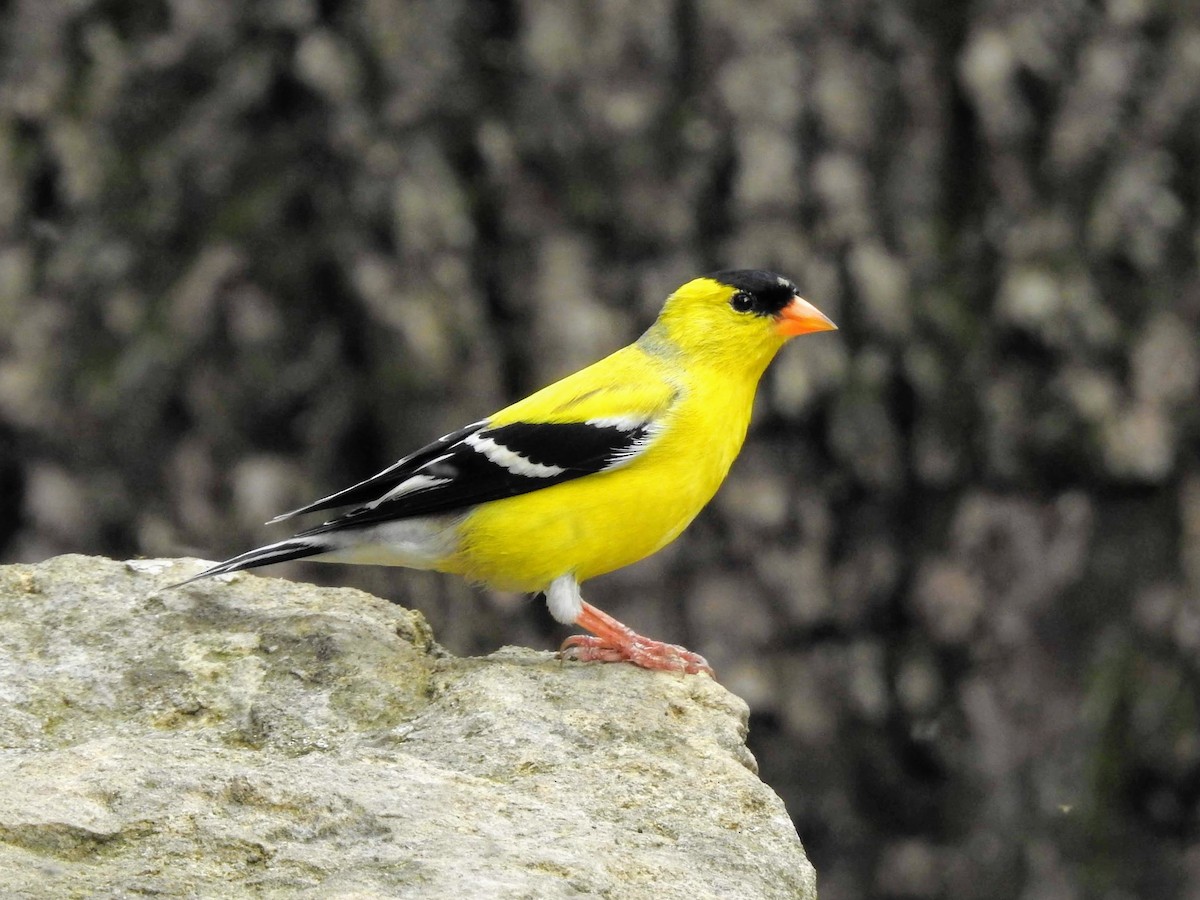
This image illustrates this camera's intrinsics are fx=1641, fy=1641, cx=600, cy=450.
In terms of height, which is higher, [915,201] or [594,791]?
[915,201]

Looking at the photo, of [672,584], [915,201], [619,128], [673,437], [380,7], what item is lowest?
[672,584]

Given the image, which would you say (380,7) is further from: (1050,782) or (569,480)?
(1050,782)

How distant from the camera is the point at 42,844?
7.68ft

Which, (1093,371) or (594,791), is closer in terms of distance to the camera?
(594,791)

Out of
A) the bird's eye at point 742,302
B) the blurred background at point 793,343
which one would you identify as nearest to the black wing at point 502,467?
the bird's eye at point 742,302

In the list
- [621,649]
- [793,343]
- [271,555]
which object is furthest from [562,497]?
[793,343]

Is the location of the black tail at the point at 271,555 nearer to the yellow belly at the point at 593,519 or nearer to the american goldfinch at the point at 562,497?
the american goldfinch at the point at 562,497

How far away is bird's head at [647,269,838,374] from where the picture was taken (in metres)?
3.99

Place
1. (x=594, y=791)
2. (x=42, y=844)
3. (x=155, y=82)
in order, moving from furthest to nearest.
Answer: (x=155, y=82) < (x=594, y=791) < (x=42, y=844)

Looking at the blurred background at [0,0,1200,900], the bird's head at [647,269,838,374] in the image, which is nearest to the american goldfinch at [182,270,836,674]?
the bird's head at [647,269,838,374]

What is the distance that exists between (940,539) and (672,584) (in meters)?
0.75

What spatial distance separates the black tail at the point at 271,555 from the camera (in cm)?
330

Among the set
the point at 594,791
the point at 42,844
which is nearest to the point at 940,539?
the point at 594,791

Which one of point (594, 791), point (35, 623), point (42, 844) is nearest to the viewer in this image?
point (42, 844)
